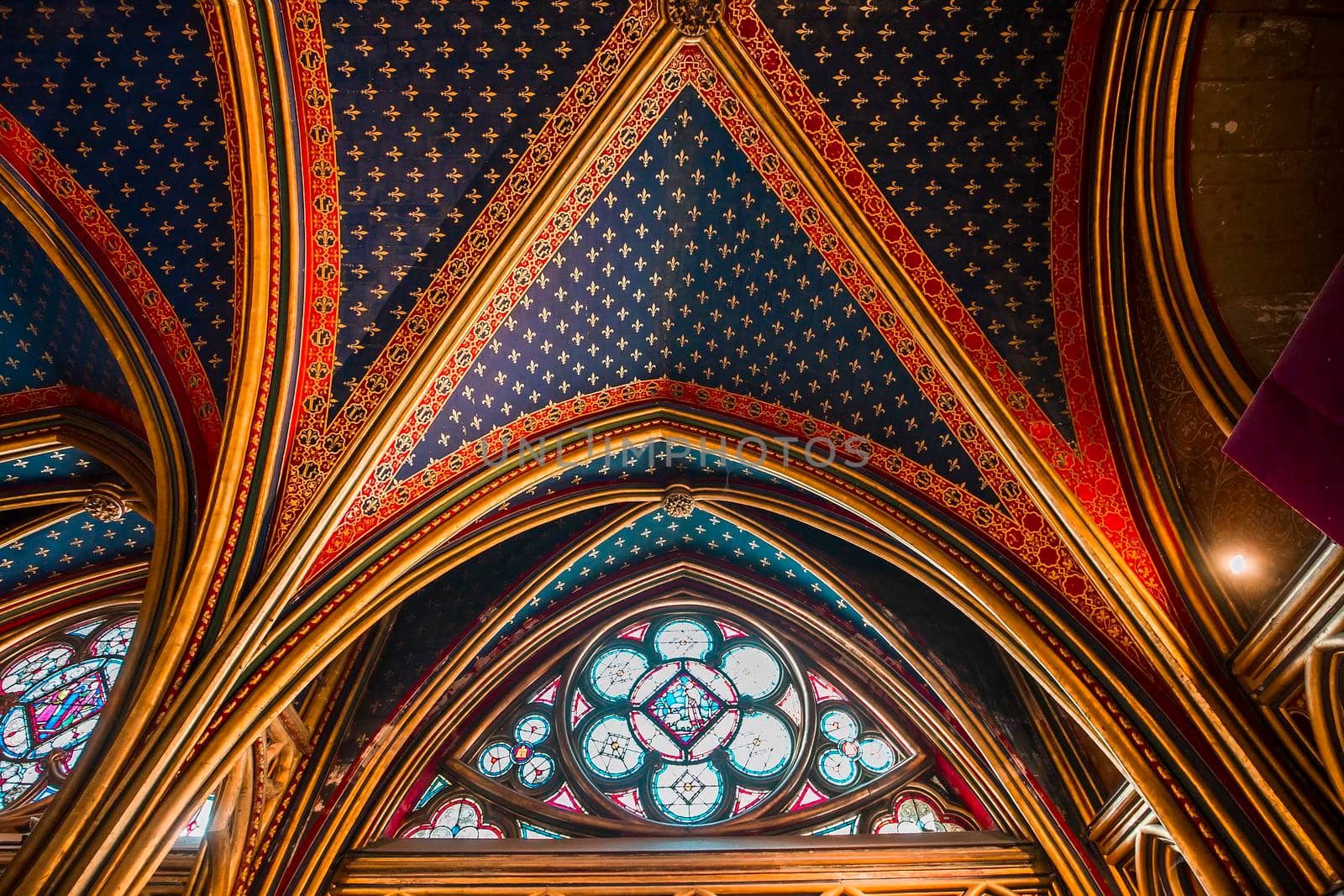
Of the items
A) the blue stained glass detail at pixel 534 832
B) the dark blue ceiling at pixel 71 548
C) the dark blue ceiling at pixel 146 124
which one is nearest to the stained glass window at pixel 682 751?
the blue stained glass detail at pixel 534 832

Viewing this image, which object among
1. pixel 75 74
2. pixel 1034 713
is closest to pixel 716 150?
pixel 75 74

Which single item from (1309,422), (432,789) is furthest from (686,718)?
(1309,422)

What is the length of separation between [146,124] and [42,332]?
2.59m

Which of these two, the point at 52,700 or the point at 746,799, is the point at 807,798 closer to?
the point at 746,799

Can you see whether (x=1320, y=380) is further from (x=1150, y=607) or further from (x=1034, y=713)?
(x=1034, y=713)

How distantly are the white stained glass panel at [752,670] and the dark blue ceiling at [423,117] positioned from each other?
619cm

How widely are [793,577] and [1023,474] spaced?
154 inches

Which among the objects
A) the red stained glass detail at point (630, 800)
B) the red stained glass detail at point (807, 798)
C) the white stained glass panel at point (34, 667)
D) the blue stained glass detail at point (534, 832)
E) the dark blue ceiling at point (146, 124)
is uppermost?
the dark blue ceiling at point (146, 124)

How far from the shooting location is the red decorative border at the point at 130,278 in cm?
834

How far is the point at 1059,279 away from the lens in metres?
8.95

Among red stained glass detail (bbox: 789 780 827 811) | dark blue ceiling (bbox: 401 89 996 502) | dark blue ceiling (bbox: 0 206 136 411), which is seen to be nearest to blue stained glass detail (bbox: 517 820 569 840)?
red stained glass detail (bbox: 789 780 827 811)

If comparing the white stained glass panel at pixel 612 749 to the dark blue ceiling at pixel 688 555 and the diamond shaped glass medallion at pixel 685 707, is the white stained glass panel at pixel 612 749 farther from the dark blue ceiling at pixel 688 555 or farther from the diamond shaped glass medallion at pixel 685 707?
the dark blue ceiling at pixel 688 555

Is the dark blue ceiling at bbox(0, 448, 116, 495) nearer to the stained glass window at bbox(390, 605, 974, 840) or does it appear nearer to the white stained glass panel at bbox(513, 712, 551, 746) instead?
the stained glass window at bbox(390, 605, 974, 840)

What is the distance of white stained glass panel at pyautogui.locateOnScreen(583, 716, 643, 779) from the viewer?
11.1 m
